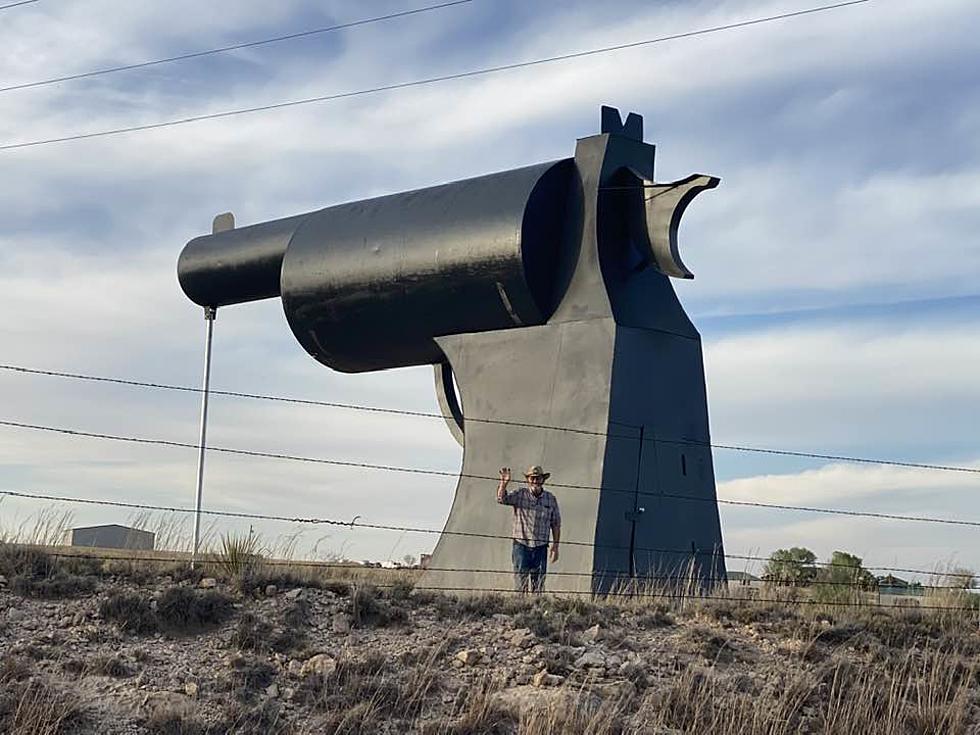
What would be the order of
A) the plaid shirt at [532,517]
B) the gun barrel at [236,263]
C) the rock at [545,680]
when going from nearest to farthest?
the rock at [545,680] → the plaid shirt at [532,517] → the gun barrel at [236,263]

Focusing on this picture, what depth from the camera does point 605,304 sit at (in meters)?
13.8

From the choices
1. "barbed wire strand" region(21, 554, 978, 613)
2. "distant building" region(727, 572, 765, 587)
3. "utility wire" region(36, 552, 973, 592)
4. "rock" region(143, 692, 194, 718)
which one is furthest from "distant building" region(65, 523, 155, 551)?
"distant building" region(727, 572, 765, 587)

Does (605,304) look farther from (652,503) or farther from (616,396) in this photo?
(652,503)

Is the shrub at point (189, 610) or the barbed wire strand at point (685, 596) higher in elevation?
the barbed wire strand at point (685, 596)

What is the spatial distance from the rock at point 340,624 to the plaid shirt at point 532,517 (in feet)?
10.1

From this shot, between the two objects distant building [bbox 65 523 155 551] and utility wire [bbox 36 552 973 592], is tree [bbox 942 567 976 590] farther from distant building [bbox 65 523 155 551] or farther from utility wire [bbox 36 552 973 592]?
distant building [bbox 65 523 155 551]

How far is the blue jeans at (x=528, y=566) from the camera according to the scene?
12.9 m

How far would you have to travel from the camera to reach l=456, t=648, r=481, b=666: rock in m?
9.38

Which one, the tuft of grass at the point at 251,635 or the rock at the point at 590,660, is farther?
the rock at the point at 590,660

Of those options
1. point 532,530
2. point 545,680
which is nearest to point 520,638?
point 545,680

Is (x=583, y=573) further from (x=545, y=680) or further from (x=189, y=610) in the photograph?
(x=189, y=610)

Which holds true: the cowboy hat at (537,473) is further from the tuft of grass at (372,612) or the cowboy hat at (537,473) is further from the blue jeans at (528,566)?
the tuft of grass at (372,612)

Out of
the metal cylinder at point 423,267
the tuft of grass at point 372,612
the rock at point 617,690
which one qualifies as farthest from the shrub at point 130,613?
the metal cylinder at point 423,267

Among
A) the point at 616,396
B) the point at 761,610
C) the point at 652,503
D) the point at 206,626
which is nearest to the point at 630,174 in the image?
the point at 616,396
